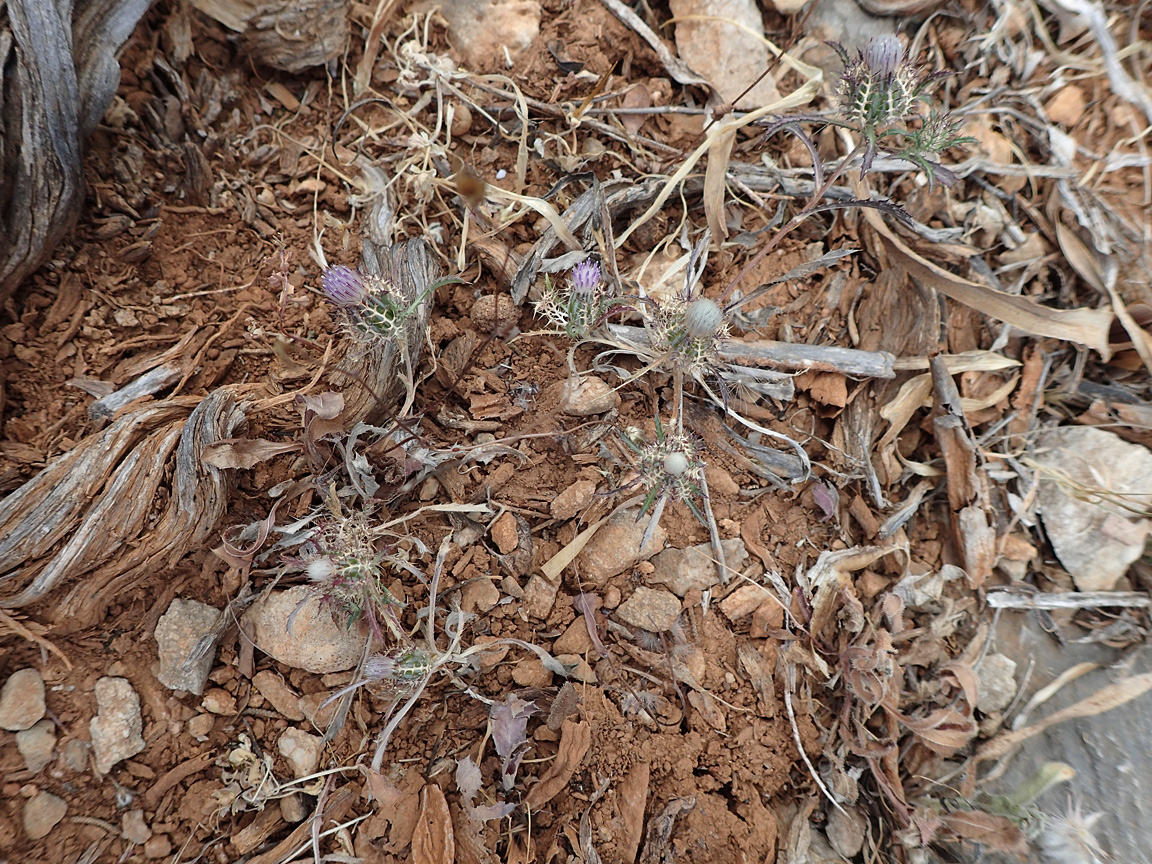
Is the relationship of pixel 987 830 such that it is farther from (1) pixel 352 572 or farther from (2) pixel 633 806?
(1) pixel 352 572

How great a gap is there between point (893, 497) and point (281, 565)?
1873mm

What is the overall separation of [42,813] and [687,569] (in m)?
1.75

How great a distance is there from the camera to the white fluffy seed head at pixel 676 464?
175 cm

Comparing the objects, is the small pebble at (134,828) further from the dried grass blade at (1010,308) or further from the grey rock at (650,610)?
the dried grass blade at (1010,308)

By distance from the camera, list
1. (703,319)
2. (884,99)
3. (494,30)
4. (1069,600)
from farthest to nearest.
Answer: (494,30) < (1069,600) < (703,319) < (884,99)

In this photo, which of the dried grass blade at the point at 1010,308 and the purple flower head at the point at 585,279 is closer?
the purple flower head at the point at 585,279

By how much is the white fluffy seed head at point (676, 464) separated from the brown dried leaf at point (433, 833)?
103 centimetres

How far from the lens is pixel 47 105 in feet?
5.89

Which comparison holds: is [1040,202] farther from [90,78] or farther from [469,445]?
[90,78]

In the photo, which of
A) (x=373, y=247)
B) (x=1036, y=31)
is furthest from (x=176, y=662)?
(x=1036, y=31)

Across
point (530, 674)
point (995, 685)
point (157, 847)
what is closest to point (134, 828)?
point (157, 847)

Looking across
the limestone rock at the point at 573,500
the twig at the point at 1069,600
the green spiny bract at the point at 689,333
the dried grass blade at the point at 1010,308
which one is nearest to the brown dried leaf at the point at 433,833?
the limestone rock at the point at 573,500

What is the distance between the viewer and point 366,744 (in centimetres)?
184

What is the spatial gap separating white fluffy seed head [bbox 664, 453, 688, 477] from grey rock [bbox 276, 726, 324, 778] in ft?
3.88
